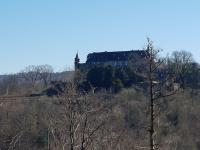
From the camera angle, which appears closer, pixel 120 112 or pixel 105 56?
pixel 120 112

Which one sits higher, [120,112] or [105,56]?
[105,56]

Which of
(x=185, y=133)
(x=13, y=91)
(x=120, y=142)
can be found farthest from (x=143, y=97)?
(x=13, y=91)

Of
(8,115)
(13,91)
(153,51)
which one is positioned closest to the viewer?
(153,51)

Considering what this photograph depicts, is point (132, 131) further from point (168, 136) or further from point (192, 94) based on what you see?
point (192, 94)

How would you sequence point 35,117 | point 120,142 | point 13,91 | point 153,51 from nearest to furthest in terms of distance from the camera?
point 153,51
point 120,142
point 35,117
point 13,91

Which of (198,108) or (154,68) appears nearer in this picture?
(154,68)

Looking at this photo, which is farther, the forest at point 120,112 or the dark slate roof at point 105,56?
the dark slate roof at point 105,56

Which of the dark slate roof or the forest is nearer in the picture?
the forest

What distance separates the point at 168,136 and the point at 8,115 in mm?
11217

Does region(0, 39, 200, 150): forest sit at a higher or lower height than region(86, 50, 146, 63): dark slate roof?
lower

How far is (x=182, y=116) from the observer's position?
41.0 meters

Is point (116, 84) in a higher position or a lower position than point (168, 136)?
higher

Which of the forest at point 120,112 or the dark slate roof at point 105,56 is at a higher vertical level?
the dark slate roof at point 105,56

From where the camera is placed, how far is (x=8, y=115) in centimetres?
3966
